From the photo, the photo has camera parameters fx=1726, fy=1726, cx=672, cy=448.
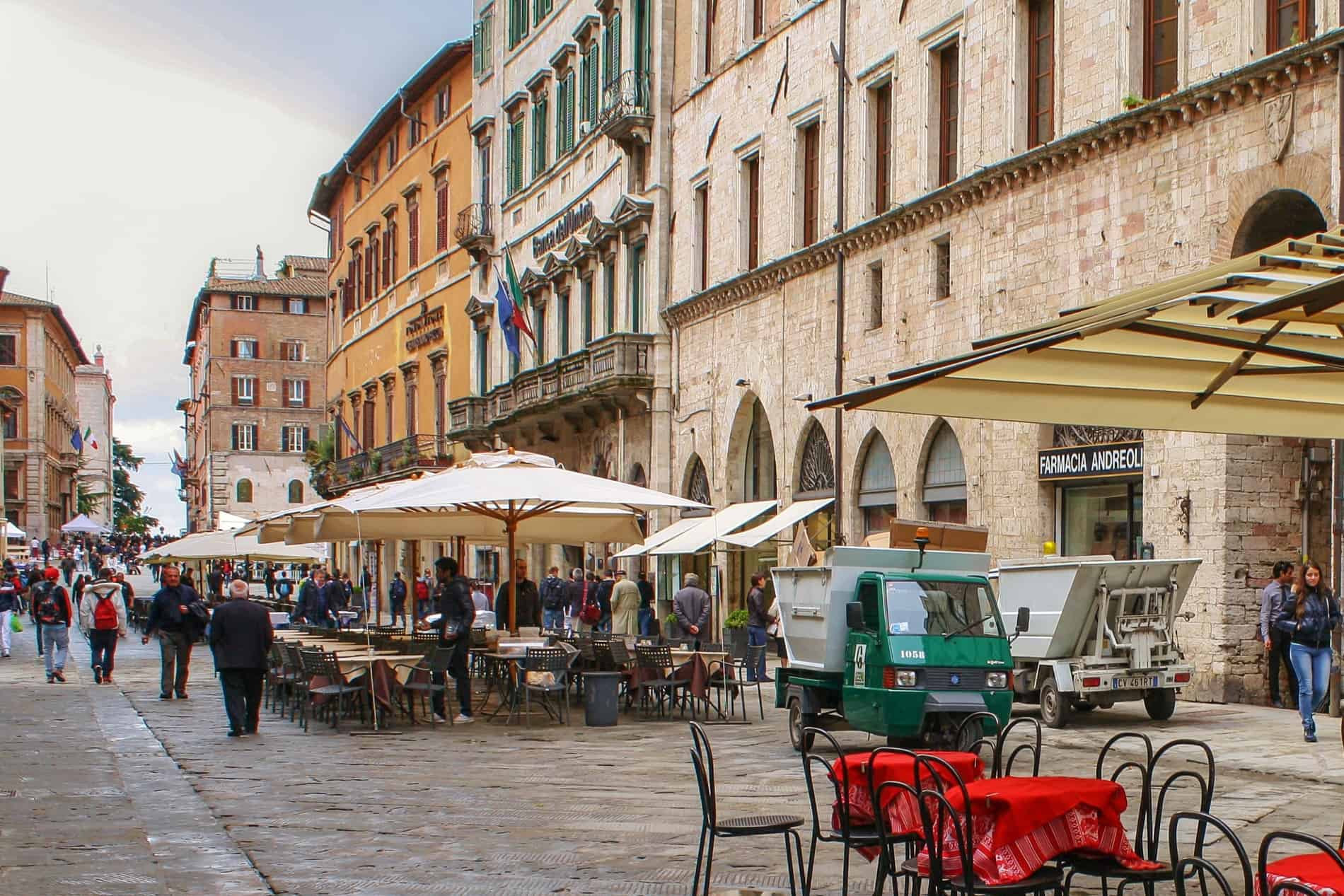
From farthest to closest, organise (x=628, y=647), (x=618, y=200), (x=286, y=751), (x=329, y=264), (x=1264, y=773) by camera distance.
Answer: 1. (x=329, y=264)
2. (x=618, y=200)
3. (x=628, y=647)
4. (x=286, y=751)
5. (x=1264, y=773)

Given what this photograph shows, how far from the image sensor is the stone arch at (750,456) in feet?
105

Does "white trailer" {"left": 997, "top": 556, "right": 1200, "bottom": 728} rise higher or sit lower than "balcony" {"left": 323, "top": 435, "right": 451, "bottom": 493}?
lower

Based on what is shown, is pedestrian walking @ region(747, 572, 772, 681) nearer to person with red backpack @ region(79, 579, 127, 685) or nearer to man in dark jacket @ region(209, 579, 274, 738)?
person with red backpack @ region(79, 579, 127, 685)

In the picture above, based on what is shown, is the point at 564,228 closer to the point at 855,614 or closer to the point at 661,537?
the point at 661,537

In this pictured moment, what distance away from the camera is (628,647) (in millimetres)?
21031

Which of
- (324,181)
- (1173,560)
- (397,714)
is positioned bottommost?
(397,714)

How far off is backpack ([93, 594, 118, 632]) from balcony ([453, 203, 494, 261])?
83.3ft

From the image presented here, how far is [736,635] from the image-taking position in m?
25.2

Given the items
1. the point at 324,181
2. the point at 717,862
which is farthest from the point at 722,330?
the point at 324,181

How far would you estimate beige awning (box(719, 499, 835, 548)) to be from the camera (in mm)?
27562

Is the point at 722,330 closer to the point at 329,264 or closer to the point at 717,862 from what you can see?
the point at 717,862

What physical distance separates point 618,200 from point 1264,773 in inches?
1019

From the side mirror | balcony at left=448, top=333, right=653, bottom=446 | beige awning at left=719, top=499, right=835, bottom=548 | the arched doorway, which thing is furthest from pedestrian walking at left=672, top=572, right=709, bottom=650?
balcony at left=448, top=333, right=653, bottom=446

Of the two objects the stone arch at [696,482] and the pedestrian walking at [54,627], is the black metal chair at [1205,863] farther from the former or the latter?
the stone arch at [696,482]
